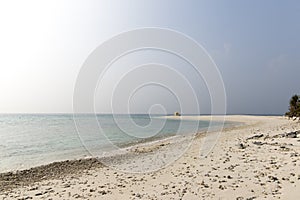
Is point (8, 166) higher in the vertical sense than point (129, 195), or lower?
lower

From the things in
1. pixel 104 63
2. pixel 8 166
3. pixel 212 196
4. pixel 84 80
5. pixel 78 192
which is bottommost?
pixel 8 166

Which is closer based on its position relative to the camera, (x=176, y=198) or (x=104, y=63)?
(x=176, y=198)

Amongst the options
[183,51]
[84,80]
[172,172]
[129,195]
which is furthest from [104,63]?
[129,195]

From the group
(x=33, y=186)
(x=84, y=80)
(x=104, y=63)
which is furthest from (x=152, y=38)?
(x=33, y=186)

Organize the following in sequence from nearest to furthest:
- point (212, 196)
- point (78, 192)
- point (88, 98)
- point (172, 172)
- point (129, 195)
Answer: point (212, 196) → point (129, 195) → point (78, 192) → point (172, 172) → point (88, 98)

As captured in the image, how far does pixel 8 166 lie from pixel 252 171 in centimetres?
1444

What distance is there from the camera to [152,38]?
13828mm

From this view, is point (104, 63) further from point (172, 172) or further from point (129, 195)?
point (129, 195)

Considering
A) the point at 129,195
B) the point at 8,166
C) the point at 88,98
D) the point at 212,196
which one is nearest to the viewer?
the point at 212,196

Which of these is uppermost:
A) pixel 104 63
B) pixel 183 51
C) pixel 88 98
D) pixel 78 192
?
pixel 183 51

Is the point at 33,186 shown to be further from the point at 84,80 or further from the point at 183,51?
the point at 183,51

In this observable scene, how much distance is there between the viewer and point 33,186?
32.9 feet

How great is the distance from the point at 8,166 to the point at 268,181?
15.0 m

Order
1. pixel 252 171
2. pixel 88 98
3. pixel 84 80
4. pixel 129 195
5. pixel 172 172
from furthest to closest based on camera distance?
pixel 88 98, pixel 84 80, pixel 172 172, pixel 252 171, pixel 129 195
